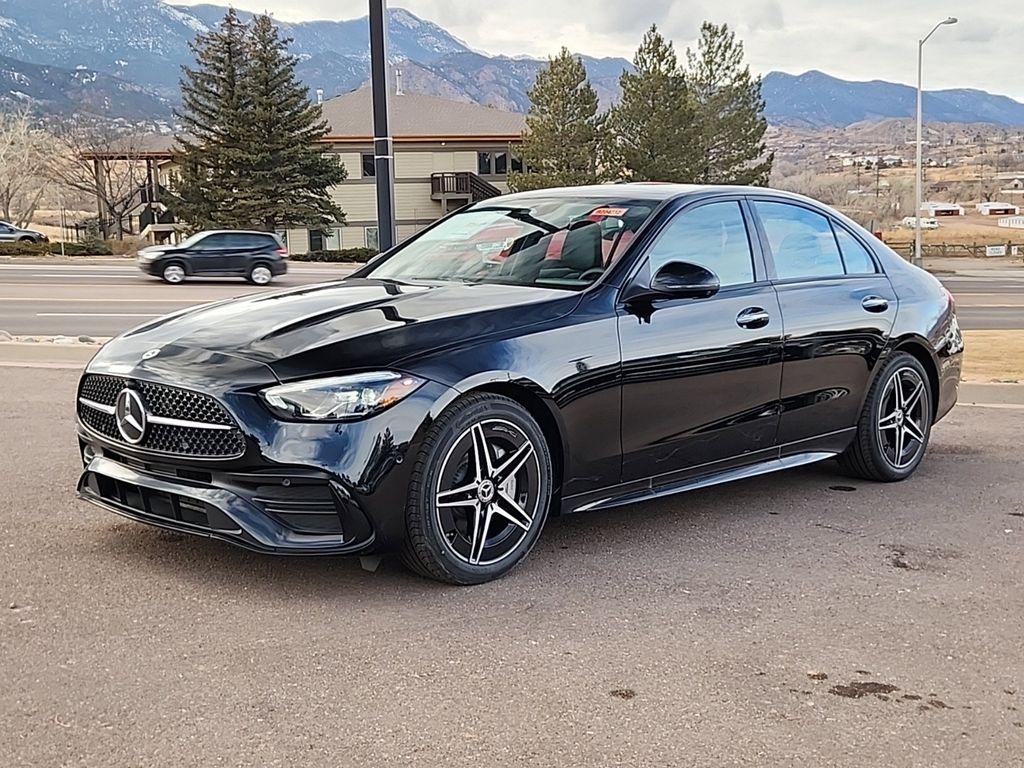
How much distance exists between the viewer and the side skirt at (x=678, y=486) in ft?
15.9

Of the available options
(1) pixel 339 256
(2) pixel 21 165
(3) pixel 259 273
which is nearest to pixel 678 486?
(3) pixel 259 273

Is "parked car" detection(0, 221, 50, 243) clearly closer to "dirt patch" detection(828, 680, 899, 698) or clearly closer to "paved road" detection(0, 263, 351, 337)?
"paved road" detection(0, 263, 351, 337)

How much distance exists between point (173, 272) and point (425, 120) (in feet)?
109

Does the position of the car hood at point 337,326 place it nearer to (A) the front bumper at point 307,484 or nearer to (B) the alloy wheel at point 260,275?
(A) the front bumper at point 307,484

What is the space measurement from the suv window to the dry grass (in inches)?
220

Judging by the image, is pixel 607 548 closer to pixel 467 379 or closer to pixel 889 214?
pixel 467 379

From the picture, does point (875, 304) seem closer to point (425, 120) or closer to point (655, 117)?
point (655, 117)

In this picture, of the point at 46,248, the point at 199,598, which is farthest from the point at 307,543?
the point at 46,248

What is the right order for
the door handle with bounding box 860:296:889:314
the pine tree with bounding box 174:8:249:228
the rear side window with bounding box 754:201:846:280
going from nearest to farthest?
the rear side window with bounding box 754:201:846:280 < the door handle with bounding box 860:296:889:314 < the pine tree with bounding box 174:8:249:228

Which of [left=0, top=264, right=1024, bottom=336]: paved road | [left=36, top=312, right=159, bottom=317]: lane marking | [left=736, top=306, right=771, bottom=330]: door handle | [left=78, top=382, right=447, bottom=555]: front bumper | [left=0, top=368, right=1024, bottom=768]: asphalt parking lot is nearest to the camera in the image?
[left=0, top=368, right=1024, bottom=768]: asphalt parking lot

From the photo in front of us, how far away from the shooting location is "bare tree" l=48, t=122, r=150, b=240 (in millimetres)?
65125

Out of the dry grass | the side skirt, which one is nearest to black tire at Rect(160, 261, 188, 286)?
the dry grass

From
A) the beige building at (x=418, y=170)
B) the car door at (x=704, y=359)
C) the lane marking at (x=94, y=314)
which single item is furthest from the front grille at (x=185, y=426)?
the beige building at (x=418, y=170)

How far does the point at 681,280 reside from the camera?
501 centimetres
